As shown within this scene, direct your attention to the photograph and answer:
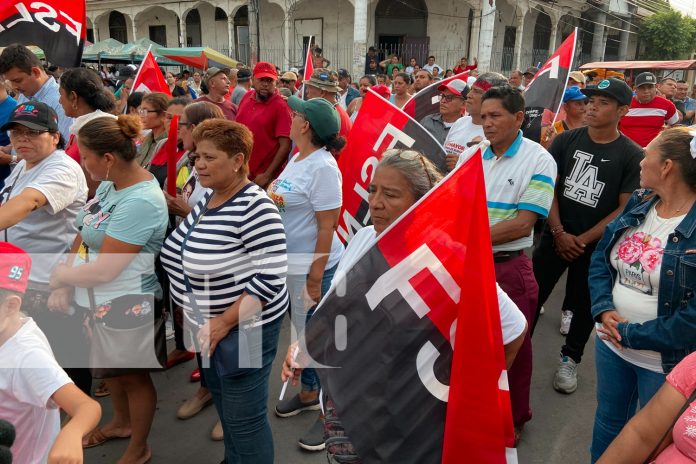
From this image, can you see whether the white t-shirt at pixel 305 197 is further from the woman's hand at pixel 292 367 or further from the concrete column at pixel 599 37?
the concrete column at pixel 599 37

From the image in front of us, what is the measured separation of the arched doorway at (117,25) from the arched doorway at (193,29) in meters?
5.34

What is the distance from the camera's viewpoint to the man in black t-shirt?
3314 mm

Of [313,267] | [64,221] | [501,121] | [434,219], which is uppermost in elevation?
[501,121]

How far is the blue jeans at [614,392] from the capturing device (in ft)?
7.71

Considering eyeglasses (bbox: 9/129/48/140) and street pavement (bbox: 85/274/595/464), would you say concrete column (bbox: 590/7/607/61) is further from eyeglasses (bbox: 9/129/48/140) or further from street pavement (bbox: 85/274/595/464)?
eyeglasses (bbox: 9/129/48/140)

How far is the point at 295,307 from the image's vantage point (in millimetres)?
3279

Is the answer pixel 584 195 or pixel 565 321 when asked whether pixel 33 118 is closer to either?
pixel 584 195

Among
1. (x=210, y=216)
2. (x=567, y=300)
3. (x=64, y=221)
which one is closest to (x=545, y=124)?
(x=567, y=300)

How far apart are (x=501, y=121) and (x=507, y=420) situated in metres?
1.66

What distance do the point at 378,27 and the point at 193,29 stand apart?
10.8 metres

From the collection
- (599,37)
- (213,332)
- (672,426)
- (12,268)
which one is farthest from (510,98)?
(599,37)

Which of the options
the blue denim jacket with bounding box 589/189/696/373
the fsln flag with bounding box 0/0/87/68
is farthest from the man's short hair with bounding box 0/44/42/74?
the blue denim jacket with bounding box 589/189/696/373

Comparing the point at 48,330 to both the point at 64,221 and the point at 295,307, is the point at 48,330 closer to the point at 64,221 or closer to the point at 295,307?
the point at 64,221

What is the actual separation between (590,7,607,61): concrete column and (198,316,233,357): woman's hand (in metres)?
32.9
